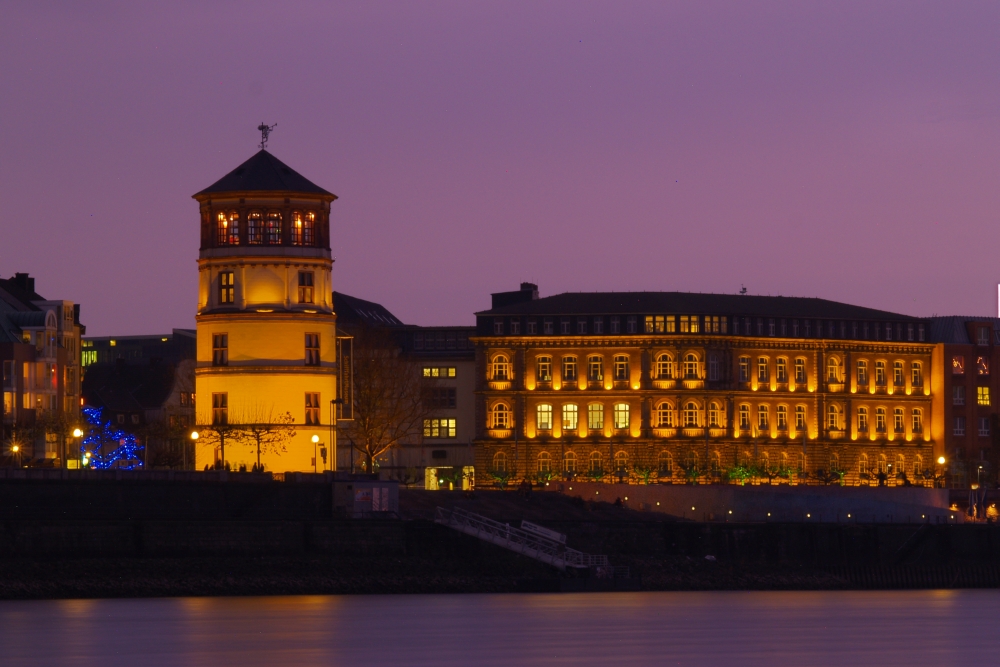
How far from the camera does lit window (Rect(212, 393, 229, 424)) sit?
420ft

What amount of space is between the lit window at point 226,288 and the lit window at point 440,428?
176ft

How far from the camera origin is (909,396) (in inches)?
7283

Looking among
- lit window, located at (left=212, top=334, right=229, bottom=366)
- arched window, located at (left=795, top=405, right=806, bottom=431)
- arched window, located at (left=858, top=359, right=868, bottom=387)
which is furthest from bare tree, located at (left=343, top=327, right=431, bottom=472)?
arched window, located at (left=858, top=359, right=868, bottom=387)

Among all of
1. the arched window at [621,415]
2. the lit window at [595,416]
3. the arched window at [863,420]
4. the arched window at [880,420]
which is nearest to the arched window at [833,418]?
the arched window at [863,420]

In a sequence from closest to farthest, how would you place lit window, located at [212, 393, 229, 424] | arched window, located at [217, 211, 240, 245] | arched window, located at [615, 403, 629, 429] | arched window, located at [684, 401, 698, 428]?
arched window, located at [217, 211, 240, 245] → lit window, located at [212, 393, 229, 424] → arched window, located at [684, 401, 698, 428] → arched window, located at [615, 403, 629, 429]

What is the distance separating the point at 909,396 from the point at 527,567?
261 ft

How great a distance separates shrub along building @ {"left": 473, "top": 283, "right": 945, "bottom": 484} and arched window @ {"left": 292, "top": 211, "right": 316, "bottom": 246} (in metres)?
47.1

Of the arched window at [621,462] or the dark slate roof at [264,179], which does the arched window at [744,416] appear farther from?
the dark slate roof at [264,179]

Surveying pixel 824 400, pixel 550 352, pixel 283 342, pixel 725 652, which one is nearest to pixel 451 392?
pixel 550 352

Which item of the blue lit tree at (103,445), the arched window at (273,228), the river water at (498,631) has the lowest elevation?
the river water at (498,631)

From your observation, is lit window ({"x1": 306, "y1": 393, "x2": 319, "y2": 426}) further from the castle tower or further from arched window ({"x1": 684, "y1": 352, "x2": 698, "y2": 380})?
arched window ({"x1": 684, "y1": 352, "x2": 698, "y2": 380})

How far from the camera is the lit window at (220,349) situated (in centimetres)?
12812

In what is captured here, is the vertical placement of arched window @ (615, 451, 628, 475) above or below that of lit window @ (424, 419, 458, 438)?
below

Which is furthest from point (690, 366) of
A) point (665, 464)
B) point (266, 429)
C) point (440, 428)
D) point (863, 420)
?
point (266, 429)
